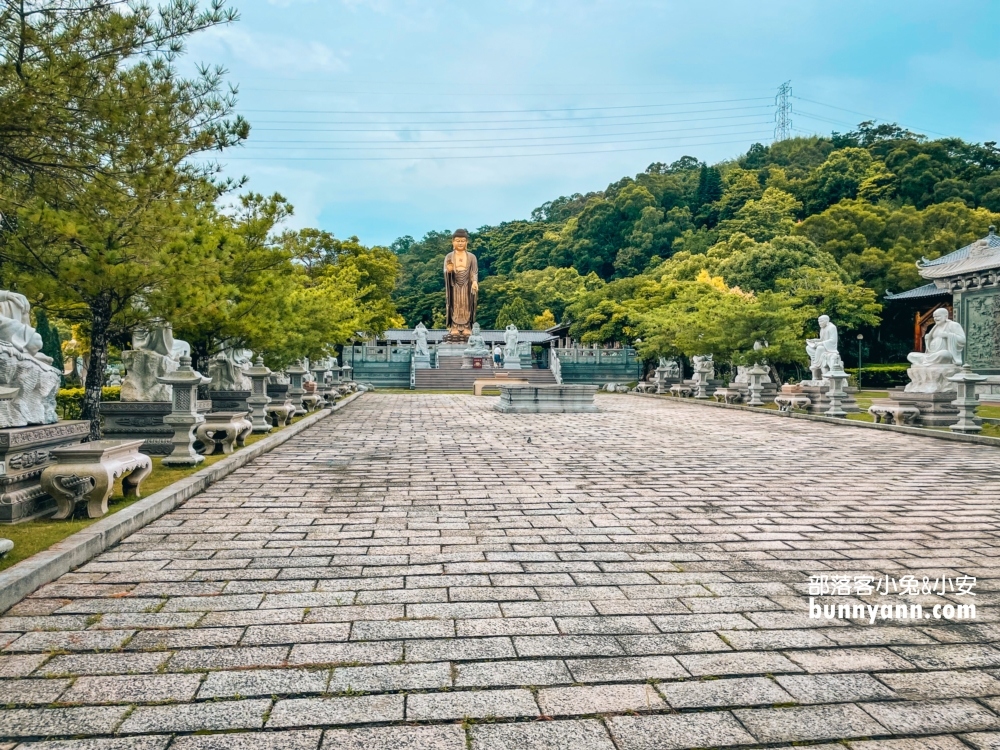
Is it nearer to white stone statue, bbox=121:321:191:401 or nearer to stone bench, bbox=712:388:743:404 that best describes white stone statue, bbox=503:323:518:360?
stone bench, bbox=712:388:743:404

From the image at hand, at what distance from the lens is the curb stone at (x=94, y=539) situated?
392 cm

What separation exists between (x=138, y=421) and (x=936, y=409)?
1489cm

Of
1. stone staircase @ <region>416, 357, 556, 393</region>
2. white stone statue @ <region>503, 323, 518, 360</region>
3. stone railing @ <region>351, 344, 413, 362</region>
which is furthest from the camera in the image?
stone railing @ <region>351, 344, 413, 362</region>

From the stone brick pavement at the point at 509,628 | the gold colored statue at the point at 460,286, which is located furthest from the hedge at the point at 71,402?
the gold colored statue at the point at 460,286

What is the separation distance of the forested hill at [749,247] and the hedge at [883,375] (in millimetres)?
2362

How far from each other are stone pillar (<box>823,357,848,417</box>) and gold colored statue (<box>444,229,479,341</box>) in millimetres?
27158

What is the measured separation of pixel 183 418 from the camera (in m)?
8.32

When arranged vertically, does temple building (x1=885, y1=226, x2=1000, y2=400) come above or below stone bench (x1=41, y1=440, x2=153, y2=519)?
above

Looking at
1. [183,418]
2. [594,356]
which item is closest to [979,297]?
[594,356]

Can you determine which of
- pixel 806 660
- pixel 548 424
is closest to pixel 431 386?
pixel 548 424

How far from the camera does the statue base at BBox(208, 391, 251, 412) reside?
12.3 meters

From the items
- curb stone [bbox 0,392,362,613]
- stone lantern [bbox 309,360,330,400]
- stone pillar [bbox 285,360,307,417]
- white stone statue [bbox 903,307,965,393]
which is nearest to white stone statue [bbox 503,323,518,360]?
stone lantern [bbox 309,360,330,400]

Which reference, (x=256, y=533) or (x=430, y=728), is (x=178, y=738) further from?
(x=256, y=533)

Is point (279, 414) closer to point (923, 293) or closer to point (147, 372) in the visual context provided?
point (147, 372)
